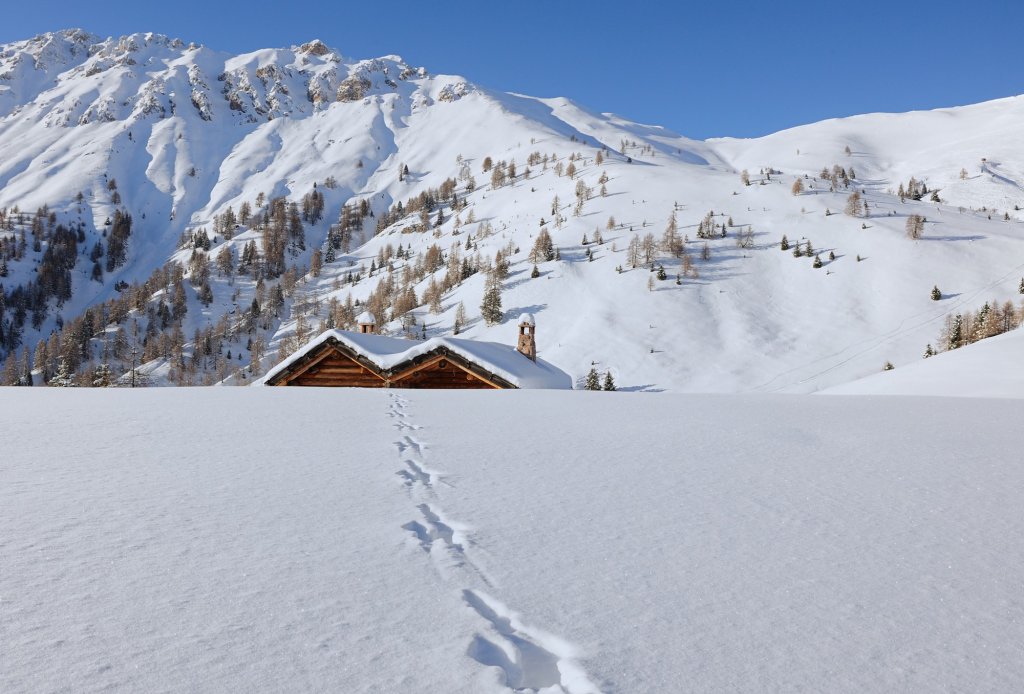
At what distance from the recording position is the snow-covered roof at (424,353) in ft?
68.8

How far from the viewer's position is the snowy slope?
60.2 feet

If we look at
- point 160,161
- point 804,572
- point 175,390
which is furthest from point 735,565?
point 160,161

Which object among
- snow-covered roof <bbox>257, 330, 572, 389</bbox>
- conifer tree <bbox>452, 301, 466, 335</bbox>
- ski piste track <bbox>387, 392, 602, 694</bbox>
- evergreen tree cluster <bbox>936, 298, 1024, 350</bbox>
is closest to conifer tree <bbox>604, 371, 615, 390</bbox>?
snow-covered roof <bbox>257, 330, 572, 389</bbox>

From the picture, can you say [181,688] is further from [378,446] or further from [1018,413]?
[1018,413]

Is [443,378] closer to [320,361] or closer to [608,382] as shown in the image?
[320,361]

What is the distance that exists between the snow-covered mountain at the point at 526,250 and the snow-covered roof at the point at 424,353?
2480 cm

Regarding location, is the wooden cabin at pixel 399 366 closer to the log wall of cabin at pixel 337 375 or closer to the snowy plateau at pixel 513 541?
the log wall of cabin at pixel 337 375

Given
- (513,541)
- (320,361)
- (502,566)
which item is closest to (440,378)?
(320,361)

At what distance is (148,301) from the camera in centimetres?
11075

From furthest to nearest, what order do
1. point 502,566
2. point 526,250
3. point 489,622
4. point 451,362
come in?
point 526,250 < point 451,362 < point 502,566 < point 489,622

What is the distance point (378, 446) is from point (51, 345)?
119 meters

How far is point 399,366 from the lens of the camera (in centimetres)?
2155

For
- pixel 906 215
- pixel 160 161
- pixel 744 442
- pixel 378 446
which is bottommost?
pixel 744 442

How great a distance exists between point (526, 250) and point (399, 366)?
59761 millimetres
